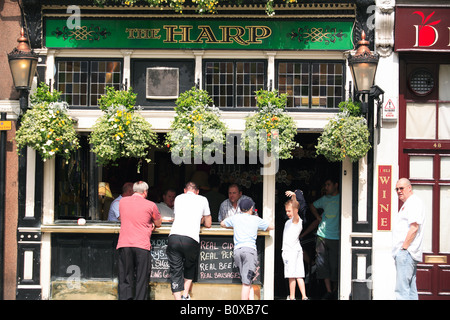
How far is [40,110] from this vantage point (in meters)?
9.81

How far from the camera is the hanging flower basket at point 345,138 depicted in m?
9.66

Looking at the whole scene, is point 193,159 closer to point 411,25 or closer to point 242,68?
point 242,68

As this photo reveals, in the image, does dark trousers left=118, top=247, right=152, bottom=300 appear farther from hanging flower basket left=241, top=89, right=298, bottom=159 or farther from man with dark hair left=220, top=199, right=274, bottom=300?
hanging flower basket left=241, top=89, right=298, bottom=159

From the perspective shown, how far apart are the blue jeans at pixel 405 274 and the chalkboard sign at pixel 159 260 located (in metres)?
3.42

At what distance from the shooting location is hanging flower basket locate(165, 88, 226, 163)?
31.8 feet

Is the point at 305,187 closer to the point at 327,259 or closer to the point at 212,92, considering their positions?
the point at 327,259

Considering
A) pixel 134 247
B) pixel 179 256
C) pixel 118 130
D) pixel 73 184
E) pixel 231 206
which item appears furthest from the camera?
pixel 73 184

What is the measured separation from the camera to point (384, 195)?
10.1 metres

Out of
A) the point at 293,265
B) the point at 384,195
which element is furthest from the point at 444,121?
the point at 293,265

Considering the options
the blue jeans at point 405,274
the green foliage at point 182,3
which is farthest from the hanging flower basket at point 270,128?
the blue jeans at point 405,274

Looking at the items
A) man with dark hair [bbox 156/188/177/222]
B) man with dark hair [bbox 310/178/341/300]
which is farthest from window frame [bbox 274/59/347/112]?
man with dark hair [bbox 156/188/177/222]

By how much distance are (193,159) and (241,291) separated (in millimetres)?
2233

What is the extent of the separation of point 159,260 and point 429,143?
15.0 ft

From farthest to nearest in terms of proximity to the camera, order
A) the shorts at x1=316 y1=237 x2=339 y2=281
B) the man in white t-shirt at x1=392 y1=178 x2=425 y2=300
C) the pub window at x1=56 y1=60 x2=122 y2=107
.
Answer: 1. the shorts at x1=316 y1=237 x2=339 y2=281
2. the pub window at x1=56 y1=60 x2=122 y2=107
3. the man in white t-shirt at x1=392 y1=178 x2=425 y2=300
